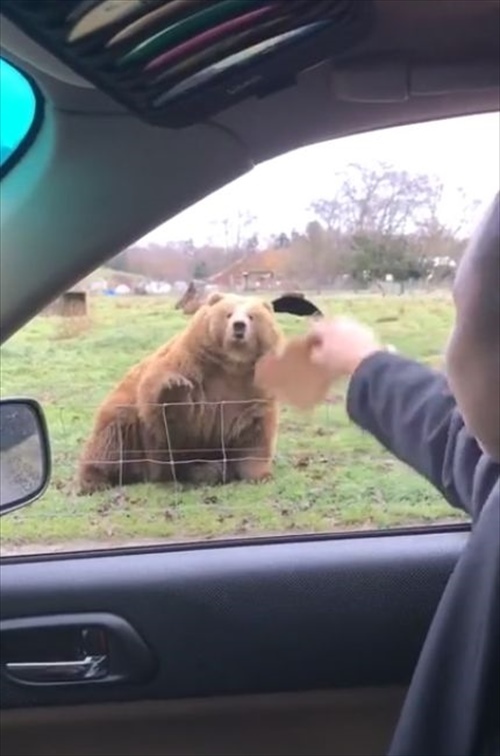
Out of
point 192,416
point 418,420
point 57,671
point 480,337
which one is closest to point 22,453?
point 192,416

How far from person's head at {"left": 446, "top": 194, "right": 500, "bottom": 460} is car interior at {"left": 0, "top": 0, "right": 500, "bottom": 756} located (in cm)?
26

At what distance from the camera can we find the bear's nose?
6.20 ft

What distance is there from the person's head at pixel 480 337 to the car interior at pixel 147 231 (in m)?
0.26

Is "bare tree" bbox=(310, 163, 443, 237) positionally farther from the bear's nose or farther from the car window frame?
the car window frame

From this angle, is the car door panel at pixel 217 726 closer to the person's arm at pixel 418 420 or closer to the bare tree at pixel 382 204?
the person's arm at pixel 418 420

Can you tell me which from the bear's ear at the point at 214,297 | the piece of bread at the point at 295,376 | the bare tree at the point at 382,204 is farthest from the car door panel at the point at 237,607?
the bare tree at the point at 382,204

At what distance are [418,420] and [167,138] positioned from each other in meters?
0.50

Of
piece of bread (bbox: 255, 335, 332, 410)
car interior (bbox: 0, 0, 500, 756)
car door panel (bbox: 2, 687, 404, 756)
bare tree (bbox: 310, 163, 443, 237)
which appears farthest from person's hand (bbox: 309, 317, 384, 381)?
car door panel (bbox: 2, 687, 404, 756)

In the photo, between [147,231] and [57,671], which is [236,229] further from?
[57,671]

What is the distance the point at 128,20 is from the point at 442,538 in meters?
0.97

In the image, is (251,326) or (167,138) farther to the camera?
(251,326)

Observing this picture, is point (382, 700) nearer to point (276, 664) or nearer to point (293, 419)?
point (276, 664)

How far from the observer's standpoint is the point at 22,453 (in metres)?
1.79

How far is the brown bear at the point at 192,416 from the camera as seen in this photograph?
1915 millimetres
